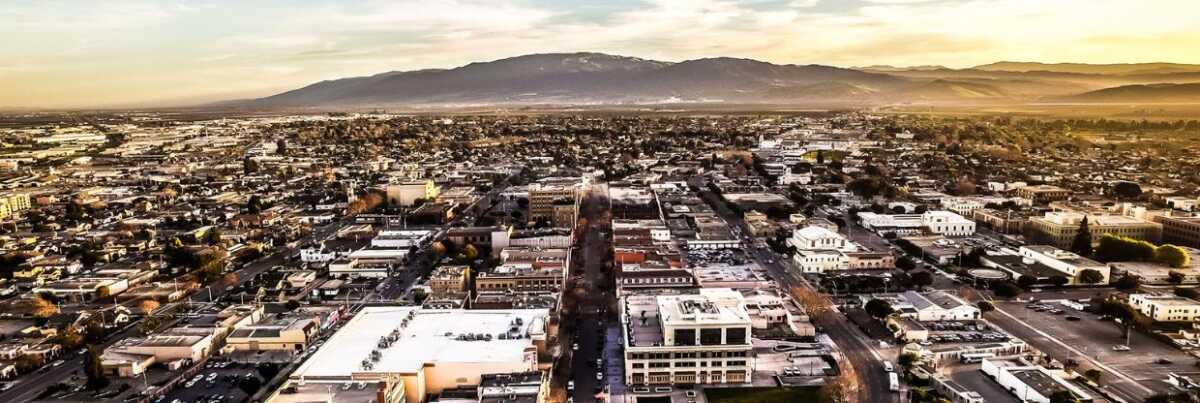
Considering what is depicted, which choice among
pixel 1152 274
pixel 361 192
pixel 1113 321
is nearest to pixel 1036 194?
pixel 1152 274

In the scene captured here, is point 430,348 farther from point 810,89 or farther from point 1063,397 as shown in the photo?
point 810,89

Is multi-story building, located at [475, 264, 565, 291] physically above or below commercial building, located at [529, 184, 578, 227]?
below

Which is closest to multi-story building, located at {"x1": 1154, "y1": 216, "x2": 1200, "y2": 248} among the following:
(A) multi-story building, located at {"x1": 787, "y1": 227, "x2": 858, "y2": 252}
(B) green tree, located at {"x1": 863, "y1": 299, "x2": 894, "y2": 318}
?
(A) multi-story building, located at {"x1": 787, "y1": 227, "x2": 858, "y2": 252}

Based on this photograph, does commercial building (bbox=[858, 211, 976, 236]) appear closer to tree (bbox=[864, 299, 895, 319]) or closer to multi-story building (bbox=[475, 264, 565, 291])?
tree (bbox=[864, 299, 895, 319])

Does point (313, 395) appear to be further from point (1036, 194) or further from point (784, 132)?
point (784, 132)

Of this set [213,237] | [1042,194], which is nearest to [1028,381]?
[1042,194]

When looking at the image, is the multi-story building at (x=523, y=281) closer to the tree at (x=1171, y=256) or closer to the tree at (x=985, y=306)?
the tree at (x=985, y=306)

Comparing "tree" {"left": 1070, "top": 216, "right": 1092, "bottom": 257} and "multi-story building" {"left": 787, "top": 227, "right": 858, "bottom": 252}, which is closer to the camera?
"tree" {"left": 1070, "top": 216, "right": 1092, "bottom": 257}
